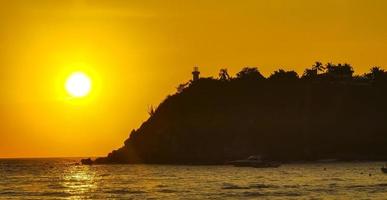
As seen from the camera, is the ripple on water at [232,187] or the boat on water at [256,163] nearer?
the ripple on water at [232,187]

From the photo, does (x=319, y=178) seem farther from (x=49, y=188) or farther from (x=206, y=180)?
(x=49, y=188)

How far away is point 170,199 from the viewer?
8719 cm

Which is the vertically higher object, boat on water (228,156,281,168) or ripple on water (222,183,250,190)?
boat on water (228,156,281,168)

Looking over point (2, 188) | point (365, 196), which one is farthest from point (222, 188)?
point (2, 188)

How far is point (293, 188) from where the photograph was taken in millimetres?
100688

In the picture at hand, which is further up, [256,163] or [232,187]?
[256,163]

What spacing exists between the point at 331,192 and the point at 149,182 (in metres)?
36.8

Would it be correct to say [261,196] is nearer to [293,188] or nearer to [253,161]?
[293,188]

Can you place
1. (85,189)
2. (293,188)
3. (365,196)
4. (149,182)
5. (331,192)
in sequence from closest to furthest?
(365,196), (331,192), (293,188), (85,189), (149,182)

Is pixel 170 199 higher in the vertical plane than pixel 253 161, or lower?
lower

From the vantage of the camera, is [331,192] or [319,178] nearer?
[331,192]

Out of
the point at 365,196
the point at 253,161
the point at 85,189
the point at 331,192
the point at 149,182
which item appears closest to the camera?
the point at 365,196

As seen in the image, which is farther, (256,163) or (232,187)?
(256,163)

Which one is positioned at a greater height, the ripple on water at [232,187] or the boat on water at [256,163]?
the boat on water at [256,163]
